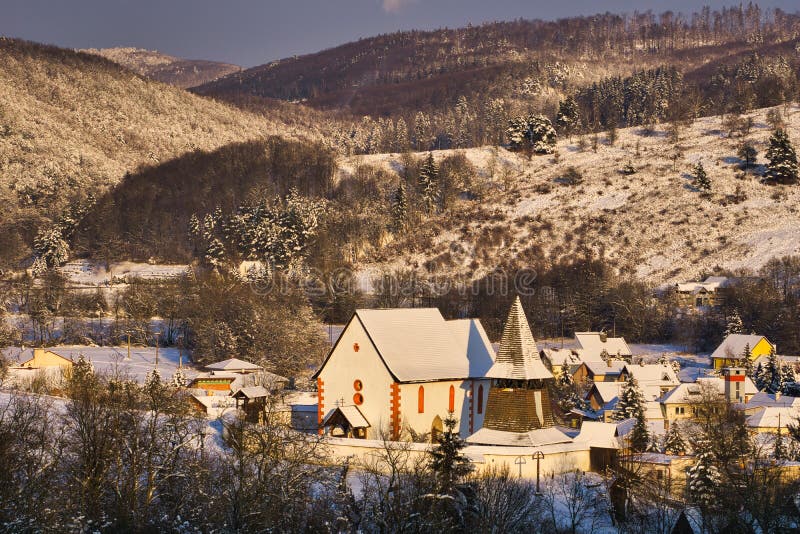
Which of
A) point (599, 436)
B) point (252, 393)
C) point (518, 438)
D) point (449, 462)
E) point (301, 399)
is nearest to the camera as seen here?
point (449, 462)

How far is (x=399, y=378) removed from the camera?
159ft

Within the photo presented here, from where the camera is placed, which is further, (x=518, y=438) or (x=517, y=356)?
(x=517, y=356)

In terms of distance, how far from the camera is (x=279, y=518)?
3195 cm

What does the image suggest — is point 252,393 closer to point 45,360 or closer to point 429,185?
point 45,360

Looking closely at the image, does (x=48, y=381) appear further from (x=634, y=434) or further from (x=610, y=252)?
(x=610, y=252)

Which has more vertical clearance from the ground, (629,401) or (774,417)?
(629,401)

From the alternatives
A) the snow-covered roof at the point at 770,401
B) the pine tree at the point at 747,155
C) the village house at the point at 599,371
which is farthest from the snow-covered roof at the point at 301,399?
the pine tree at the point at 747,155

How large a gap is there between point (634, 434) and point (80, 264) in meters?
109

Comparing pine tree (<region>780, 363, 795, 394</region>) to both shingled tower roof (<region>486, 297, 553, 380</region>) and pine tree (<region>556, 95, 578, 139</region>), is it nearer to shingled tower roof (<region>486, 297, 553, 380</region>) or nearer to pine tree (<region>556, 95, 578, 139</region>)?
shingled tower roof (<region>486, 297, 553, 380</region>)

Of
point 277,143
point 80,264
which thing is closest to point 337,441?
point 80,264

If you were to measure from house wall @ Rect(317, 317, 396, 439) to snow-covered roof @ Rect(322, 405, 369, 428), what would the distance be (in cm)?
48

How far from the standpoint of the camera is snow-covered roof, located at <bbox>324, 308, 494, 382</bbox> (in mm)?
49688

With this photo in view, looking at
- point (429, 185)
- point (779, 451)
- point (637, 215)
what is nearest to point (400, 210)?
point (429, 185)

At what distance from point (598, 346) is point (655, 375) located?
15.9 meters
